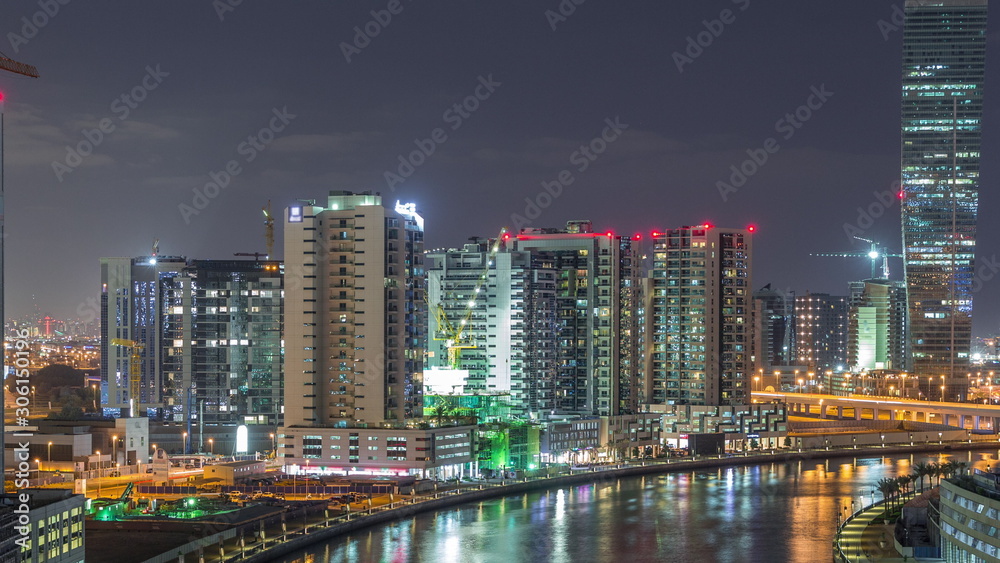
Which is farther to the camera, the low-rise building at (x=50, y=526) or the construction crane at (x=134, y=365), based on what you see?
the construction crane at (x=134, y=365)

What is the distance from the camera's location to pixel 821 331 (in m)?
134

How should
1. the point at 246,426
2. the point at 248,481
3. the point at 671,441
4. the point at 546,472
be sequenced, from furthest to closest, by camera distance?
the point at 671,441, the point at 246,426, the point at 546,472, the point at 248,481

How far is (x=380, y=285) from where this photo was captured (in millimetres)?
48875

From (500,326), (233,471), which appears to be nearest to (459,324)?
(500,326)

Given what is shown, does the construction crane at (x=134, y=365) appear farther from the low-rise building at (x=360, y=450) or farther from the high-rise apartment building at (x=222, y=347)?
the low-rise building at (x=360, y=450)

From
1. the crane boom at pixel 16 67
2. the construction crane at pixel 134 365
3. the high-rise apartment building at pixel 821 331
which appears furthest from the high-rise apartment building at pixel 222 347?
the high-rise apartment building at pixel 821 331

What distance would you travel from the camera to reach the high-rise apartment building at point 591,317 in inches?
2482

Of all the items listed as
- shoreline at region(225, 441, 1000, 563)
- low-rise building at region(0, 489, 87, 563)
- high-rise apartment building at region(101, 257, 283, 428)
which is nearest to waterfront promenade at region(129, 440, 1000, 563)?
shoreline at region(225, 441, 1000, 563)

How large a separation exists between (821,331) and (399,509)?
96698 millimetres

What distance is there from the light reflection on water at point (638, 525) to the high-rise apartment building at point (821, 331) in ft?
249

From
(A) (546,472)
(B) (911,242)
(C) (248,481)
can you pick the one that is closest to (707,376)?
(A) (546,472)

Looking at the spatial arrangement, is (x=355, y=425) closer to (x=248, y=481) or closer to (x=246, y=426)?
(x=248, y=481)

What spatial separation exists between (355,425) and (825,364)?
9180cm

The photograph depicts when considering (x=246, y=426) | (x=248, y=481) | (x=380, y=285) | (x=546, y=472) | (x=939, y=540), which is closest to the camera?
(x=939, y=540)
